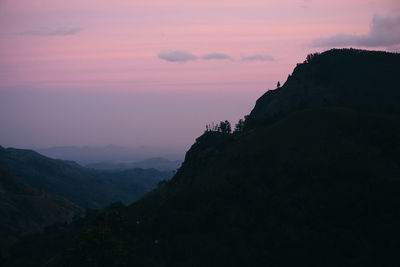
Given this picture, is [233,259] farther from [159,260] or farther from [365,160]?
[365,160]

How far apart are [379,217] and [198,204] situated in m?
28.4

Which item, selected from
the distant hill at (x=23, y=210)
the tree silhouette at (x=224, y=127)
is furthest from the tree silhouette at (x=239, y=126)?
the distant hill at (x=23, y=210)

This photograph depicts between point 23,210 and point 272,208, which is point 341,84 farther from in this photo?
point 23,210

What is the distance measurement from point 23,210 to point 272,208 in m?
80.2

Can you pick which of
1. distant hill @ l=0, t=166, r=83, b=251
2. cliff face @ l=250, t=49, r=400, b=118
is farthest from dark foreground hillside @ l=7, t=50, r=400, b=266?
distant hill @ l=0, t=166, r=83, b=251

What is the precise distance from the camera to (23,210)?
11794 centimetres

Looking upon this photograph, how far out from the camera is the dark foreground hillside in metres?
54.9

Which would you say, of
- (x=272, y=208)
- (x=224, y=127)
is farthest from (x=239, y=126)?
(x=272, y=208)

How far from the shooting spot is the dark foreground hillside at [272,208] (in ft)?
180

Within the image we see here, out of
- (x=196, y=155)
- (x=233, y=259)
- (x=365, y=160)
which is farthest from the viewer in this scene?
(x=196, y=155)

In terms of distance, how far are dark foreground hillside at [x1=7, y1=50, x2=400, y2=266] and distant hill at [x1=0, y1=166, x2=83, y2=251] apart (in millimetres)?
17208

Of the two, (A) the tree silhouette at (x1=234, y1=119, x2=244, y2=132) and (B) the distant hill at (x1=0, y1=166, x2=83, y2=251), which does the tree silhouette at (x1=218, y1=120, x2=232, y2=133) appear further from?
(B) the distant hill at (x1=0, y1=166, x2=83, y2=251)

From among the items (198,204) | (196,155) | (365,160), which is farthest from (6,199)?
(365,160)

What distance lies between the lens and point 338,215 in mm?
59750
